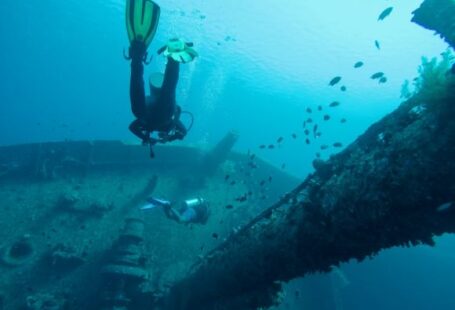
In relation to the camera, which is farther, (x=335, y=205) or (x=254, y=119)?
(x=254, y=119)

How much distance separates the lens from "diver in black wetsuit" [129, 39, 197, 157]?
4.57 metres

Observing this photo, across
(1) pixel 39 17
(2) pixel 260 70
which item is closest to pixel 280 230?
(2) pixel 260 70

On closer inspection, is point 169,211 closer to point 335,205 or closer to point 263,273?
point 263,273

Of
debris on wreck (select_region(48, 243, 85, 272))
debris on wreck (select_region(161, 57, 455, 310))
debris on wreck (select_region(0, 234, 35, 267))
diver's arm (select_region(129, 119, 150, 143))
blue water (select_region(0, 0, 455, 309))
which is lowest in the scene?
debris on wreck (select_region(161, 57, 455, 310))

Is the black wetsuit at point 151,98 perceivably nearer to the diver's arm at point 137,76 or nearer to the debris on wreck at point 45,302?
the diver's arm at point 137,76

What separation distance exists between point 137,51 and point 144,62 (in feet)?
0.70

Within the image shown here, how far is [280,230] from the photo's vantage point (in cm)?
448

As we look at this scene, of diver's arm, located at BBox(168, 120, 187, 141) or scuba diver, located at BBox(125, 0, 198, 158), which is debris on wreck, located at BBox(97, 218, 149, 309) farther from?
scuba diver, located at BBox(125, 0, 198, 158)

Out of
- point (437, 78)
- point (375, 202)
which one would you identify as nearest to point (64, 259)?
point (375, 202)

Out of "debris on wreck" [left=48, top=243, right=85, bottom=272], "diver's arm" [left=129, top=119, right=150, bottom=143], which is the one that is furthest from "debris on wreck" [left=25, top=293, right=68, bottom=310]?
"diver's arm" [left=129, top=119, right=150, bottom=143]

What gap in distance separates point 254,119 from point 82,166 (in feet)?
393

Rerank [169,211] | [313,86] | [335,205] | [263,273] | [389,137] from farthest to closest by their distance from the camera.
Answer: [313,86], [169,211], [263,273], [335,205], [389,137]

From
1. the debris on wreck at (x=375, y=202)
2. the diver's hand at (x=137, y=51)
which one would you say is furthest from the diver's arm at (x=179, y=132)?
the debris on wreck at (x=375, y=202)

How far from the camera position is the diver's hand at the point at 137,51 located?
479 centimetres
